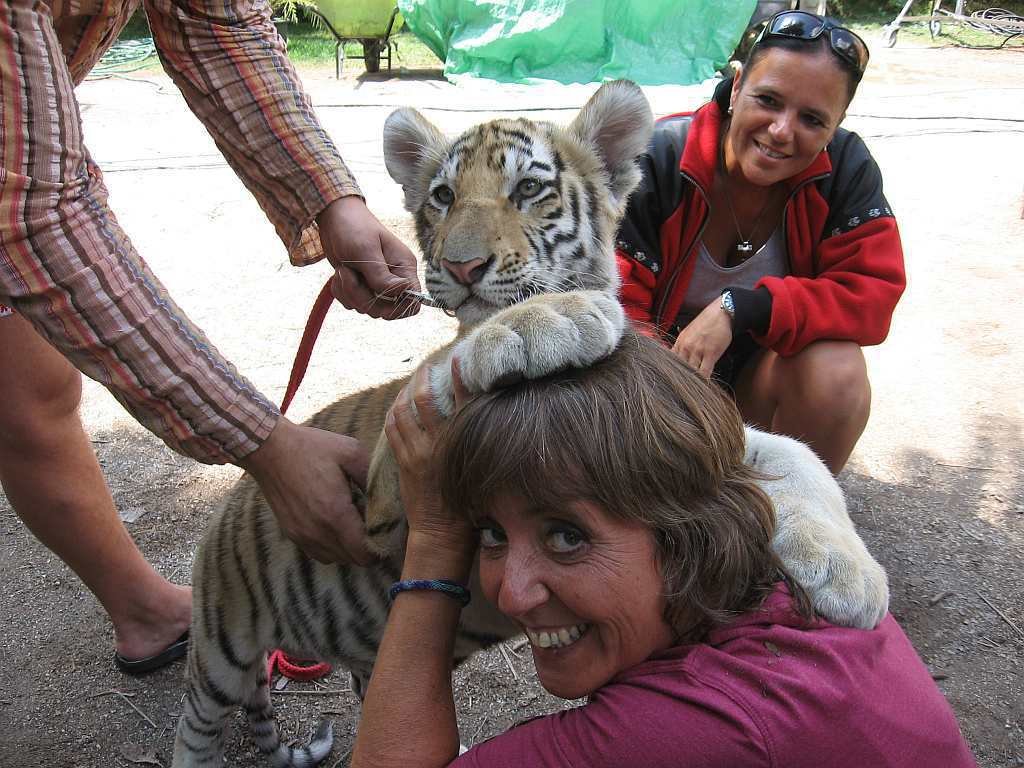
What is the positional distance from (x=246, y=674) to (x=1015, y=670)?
7.03 feet

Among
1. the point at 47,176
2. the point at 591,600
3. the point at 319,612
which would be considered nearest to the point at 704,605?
the point at 591,600

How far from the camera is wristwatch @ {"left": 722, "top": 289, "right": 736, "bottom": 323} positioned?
8.83 feet

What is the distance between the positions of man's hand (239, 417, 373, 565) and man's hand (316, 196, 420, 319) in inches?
19.0

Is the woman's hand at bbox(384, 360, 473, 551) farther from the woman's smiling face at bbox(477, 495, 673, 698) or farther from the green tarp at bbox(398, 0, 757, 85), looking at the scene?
the green tarp at bbox(398, 0, 757, 85)

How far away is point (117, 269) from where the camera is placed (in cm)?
147

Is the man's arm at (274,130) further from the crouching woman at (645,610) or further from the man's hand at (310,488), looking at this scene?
the crouching woman at (645,610)

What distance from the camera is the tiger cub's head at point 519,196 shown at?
6.59 ft

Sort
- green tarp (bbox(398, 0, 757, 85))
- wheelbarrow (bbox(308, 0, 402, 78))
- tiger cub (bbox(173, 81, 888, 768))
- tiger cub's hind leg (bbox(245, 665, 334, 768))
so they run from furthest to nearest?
wheelbarrow (bbox(308, 0, 402, 78))
green tarp (bbox(398, 0, 757, 85))
tiger cub's hind leg (bbox(245, 665, 334, 768))
tiger cub (bbox(173, 81, 888, 768))

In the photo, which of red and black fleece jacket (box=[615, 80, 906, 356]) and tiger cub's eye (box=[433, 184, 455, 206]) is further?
red and black fleece jacket (box=[615, 80, 906, 356])

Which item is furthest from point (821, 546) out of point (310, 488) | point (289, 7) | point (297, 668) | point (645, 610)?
point (289, 7)

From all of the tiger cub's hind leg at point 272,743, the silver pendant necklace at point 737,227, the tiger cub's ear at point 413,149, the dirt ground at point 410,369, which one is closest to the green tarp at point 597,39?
the dirt ground at point 410,369

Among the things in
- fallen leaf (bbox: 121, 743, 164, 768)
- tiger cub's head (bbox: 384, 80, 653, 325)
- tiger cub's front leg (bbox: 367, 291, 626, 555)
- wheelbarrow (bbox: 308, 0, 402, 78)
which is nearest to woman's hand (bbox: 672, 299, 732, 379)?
tiger cub's head (bbox: 384, 80, 653, 325)

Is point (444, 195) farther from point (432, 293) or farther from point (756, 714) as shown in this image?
point (756, 714)

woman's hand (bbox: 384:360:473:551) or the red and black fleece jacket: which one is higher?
woman's hand (bbox: 384:360:473:551)
